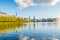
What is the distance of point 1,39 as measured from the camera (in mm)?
11625

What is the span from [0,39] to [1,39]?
0.08 m

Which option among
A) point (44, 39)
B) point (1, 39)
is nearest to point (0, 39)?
point (1, 39)

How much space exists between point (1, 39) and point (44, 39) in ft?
11.2

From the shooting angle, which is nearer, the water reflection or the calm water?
the calm water

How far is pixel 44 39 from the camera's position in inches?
452

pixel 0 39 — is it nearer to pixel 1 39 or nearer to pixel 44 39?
pixel 1 39

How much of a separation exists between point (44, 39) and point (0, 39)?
3.50 meters

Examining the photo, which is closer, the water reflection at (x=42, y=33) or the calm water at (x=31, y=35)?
the calm water at (x=31, y=35)

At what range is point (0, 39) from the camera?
1162 cm

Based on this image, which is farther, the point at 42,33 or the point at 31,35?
the point at 42,33
